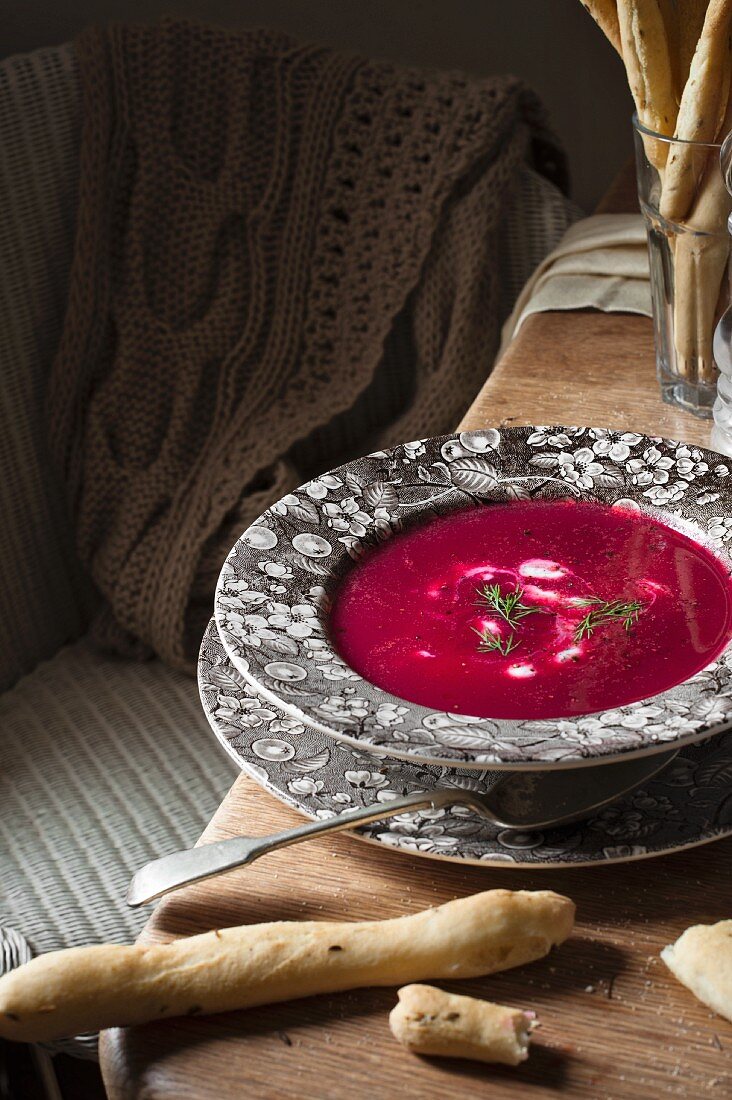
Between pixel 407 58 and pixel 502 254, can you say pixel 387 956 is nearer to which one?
pixel 502 254

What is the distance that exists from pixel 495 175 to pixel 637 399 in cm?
47

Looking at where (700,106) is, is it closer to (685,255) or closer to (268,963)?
(685,255)

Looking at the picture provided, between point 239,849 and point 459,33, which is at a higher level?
point 459,33

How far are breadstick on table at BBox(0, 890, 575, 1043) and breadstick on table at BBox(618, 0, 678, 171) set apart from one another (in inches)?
26.4

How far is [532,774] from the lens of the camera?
639mm

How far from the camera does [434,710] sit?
1.94 ft

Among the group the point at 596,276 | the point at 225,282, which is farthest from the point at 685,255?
the point at 225,282

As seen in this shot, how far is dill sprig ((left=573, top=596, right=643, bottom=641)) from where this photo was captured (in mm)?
665

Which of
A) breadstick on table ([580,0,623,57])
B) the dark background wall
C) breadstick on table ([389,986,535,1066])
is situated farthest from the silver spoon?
the dark background wall

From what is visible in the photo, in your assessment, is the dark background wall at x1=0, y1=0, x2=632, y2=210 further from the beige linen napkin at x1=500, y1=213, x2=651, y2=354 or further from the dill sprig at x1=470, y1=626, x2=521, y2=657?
the dill sprig at x1=470, y1=626, x2=521, y2=657

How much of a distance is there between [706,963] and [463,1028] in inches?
4.6

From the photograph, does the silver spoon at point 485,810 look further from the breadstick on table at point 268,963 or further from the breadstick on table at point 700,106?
the breadstick on table at point 700,106

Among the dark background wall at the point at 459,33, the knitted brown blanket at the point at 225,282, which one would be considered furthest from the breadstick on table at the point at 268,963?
the dark background wall at the point at 459,33

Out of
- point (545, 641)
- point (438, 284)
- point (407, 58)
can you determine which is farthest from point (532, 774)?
point (407, 58)
